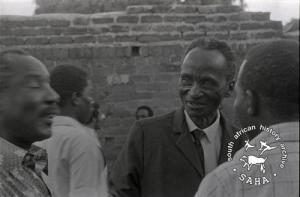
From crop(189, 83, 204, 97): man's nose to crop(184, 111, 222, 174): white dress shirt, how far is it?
0.06 meters

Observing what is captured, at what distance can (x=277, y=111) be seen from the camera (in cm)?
99

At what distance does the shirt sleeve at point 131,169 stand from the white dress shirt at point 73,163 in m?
0.22

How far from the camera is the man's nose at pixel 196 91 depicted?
1.51m

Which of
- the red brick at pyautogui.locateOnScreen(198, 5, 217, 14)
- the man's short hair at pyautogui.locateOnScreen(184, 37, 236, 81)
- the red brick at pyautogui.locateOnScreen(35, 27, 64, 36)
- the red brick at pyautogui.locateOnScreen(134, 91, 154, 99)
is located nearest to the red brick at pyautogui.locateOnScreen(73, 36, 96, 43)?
the red brick at pyautogui.locateOnScreen(35, 27, 64, 36)

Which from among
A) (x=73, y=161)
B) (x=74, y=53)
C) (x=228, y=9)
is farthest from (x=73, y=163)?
(x=74, y=53)

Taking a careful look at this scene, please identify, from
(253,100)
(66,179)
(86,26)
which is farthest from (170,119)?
(86,26)

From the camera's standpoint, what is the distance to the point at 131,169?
1483 millimetres

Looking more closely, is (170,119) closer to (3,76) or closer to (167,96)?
(3,76)

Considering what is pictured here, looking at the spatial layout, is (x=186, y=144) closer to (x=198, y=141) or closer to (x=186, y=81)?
(x=198, y=141)

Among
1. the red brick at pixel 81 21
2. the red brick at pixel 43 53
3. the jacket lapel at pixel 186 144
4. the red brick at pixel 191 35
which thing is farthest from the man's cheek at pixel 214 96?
the red brick at pixel 81 21

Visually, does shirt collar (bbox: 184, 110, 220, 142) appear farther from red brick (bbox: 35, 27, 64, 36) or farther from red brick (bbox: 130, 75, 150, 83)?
red brick (bbox: 35, 27, 64, 36)

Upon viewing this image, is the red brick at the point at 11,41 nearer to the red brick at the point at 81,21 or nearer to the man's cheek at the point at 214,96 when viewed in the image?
the red brick at the point at 81,21

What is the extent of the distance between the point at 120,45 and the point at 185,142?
6.19 ft

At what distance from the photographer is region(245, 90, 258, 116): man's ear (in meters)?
1.02
